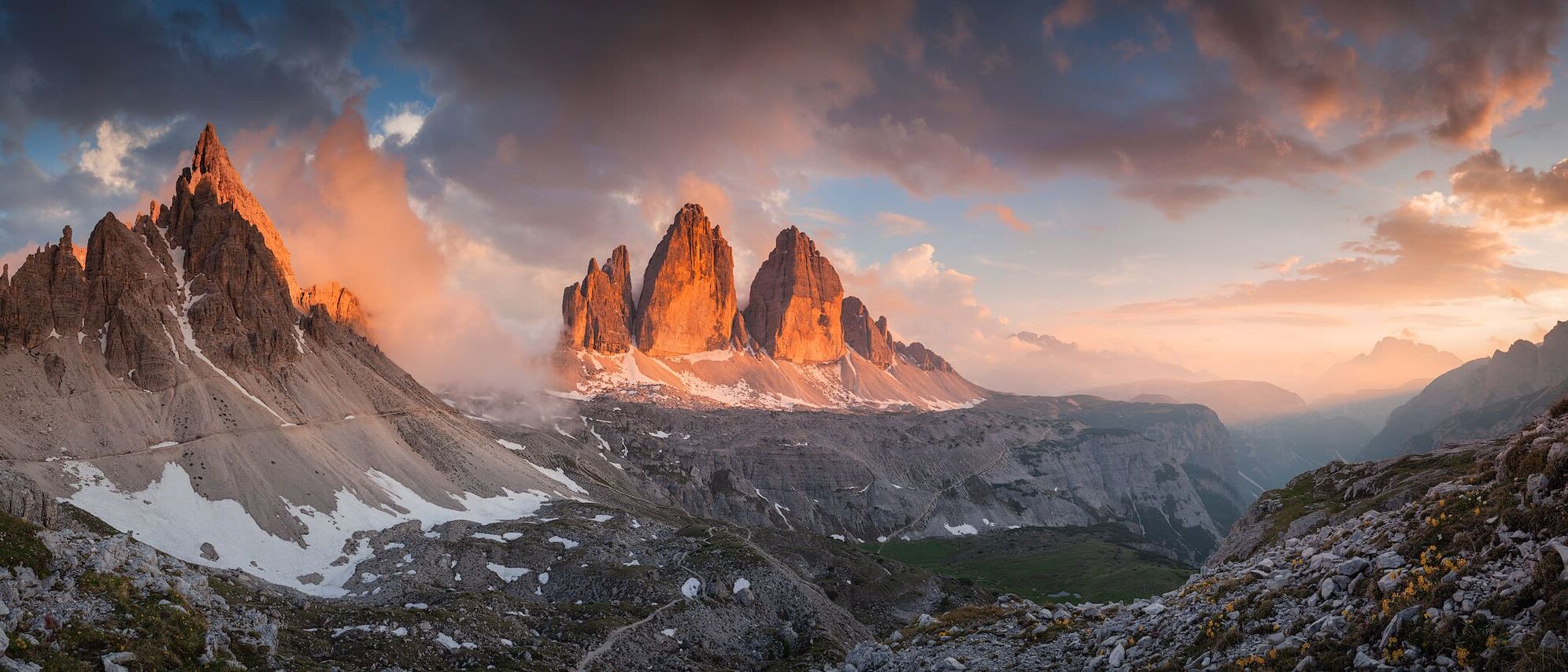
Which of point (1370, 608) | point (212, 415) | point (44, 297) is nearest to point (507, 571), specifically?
point (212, 415)

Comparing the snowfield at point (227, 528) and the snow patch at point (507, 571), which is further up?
the snowfield at point (227, 528)

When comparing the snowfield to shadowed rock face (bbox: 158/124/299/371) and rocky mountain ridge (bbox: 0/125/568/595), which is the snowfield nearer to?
rocky mountain ridge (bbox: 0/125/568/595)

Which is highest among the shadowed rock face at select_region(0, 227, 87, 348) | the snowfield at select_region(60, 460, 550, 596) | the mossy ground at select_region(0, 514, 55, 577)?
the shadowed rock face at select_region(0, 227, 87, 348)

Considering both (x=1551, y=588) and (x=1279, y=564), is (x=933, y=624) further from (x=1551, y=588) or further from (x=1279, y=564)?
(x=1551, y=588)

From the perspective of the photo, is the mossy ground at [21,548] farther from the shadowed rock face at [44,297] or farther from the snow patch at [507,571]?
the shadowed rock face at [44,297]

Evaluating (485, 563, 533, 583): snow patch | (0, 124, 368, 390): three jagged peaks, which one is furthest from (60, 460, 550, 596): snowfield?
(0, 124, 368, 390): three jagged peaks

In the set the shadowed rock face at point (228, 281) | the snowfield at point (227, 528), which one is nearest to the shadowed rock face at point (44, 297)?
the shadowed rock face at point (228, 281)

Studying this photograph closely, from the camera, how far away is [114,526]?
85.4m

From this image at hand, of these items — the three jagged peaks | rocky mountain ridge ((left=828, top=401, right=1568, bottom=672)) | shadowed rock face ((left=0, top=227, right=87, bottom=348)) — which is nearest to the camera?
rocky mountain ridge ((left=828, top=401, right=1568, bottom=672))

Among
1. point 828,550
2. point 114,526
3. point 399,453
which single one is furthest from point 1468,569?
point 399,453

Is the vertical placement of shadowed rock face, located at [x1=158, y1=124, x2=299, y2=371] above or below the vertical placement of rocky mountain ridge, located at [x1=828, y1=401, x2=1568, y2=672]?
above

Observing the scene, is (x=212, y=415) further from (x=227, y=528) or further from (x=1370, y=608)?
(x=1370, y=608)

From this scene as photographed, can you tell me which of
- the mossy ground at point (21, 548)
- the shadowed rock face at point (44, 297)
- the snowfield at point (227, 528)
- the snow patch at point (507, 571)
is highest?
the shadowed rock face at point (44, 297)

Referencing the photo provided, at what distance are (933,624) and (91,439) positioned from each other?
399ft
